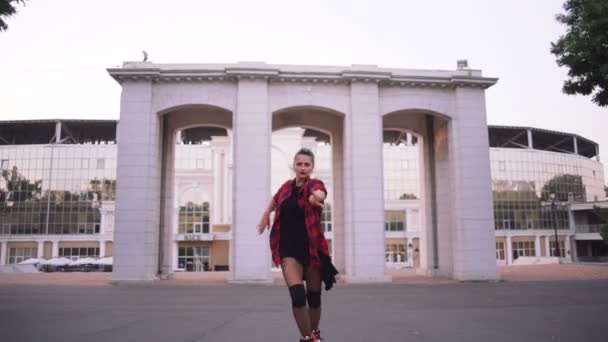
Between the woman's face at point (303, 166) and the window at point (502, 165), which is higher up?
the window at point (502, 165)

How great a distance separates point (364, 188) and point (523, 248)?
175ft

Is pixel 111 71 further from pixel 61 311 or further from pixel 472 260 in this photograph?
pixel 472 260

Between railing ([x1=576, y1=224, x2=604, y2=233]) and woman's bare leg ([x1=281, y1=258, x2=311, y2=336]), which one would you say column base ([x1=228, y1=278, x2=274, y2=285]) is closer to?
woman's bare leg ([x1=281, y1=258, x2=311, y2=336])

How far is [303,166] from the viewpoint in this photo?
17.1 ft

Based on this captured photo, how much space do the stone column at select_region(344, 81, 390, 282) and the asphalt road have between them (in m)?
9.27

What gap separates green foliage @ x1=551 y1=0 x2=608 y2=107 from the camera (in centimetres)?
1396

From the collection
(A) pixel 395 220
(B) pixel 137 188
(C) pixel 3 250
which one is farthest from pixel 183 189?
(B) pixel 137 188

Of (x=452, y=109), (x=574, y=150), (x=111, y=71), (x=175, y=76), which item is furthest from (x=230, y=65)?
(x=574, y=150)

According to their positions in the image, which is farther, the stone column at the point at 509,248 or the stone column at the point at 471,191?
the stone column at the point at 509,248

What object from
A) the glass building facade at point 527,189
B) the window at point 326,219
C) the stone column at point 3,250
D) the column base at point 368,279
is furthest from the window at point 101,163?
the column base at point 368,279

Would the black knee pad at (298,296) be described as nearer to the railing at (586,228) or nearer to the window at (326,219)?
the window at (326,219)

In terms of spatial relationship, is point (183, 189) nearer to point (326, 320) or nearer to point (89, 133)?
point (89, 133)

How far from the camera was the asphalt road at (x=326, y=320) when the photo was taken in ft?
23.7

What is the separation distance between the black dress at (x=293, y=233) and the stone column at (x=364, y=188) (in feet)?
59.9
